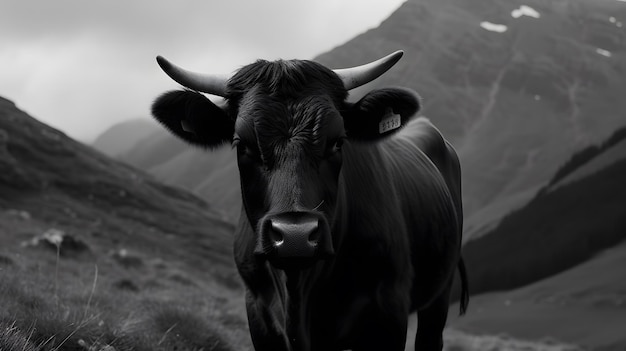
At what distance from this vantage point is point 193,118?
5.58m

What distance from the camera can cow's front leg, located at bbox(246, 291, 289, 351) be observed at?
5.74m

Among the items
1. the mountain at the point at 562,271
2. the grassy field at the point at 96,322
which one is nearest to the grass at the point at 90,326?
the grassy field at the point at 96,322

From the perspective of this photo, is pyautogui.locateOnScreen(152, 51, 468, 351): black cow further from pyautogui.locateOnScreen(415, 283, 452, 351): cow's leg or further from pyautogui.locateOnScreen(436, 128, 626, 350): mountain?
pyautogui.locateOnScreen(436, 128, 626, 350): mountain

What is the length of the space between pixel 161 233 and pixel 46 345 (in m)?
66.6

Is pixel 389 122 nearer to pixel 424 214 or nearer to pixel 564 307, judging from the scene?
pixel 424 214

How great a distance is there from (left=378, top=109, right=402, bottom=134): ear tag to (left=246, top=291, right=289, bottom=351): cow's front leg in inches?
69.2

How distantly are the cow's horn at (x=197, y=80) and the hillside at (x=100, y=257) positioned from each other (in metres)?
2.01

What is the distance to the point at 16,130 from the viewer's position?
251 ft

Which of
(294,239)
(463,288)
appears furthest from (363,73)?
(463,288)

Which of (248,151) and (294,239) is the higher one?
(248,151)

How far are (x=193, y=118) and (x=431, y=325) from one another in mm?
4743

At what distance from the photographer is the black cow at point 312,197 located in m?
4.61

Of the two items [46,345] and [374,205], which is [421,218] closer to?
[374,205]

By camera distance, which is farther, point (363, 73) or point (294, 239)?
point (363, 73)
